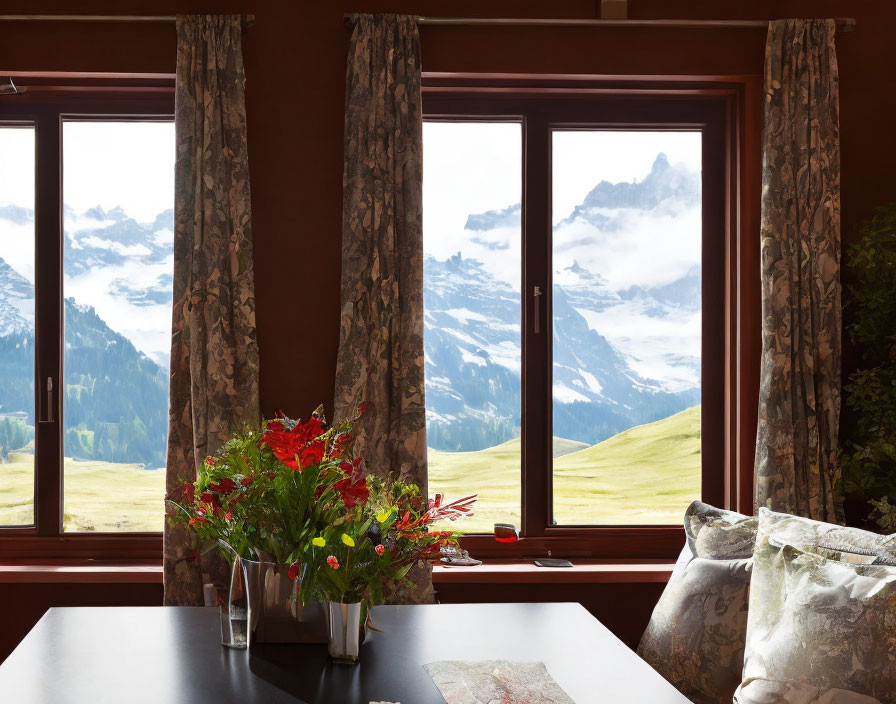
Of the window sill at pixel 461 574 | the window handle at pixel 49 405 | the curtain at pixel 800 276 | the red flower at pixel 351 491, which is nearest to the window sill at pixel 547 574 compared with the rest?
the window sill at pixel 461 574

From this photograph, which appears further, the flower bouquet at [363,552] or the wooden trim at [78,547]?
the wooden trim at [78,547]

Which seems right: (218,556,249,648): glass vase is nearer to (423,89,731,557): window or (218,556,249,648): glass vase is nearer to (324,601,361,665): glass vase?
(324,601,361,665): glass vase

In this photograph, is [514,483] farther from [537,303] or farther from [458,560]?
[537,303]

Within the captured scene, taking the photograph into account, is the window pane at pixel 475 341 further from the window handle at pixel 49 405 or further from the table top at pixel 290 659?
the window handle at pixel 49 405

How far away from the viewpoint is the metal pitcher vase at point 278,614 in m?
1.74

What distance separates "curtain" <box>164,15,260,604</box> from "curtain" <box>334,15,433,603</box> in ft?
1.23

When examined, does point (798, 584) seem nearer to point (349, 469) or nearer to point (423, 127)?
point (349, 469)

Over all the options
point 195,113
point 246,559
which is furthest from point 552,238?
point 246,559

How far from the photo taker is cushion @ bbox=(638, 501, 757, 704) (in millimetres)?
2117

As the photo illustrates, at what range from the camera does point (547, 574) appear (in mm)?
2943

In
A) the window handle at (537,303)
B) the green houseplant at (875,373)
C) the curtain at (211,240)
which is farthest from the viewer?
the window handle at (537,303)

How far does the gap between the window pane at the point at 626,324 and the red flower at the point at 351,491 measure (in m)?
1.78

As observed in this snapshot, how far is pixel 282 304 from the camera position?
299 centimetres

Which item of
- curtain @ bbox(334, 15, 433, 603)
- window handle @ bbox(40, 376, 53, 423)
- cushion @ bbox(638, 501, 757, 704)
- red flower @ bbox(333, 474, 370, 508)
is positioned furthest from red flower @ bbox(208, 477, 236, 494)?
window handle @ bbox(40, 376, 53, 423)
